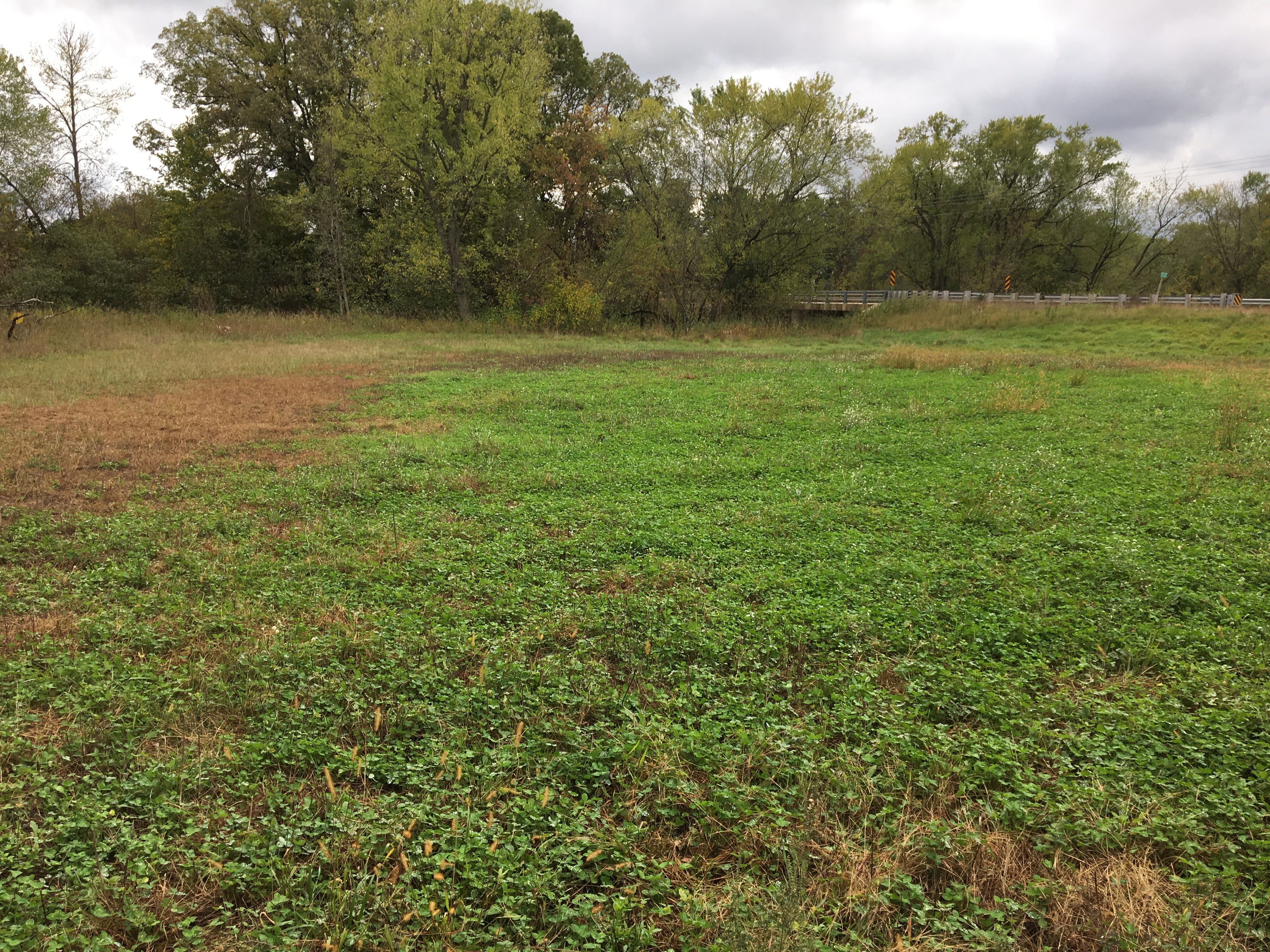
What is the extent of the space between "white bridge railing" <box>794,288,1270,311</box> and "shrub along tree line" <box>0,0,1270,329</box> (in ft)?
13.2

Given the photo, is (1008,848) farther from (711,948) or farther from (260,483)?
(260,483)

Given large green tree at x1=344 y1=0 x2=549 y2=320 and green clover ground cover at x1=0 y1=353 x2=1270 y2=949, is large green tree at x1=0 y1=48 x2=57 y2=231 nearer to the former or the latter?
large green tree at x1=344 y1=0 x2=549 y2=320

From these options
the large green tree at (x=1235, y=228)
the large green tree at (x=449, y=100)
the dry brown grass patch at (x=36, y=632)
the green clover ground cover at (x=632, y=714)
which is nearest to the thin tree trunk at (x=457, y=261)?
the large green tree at (x=449, y=100)

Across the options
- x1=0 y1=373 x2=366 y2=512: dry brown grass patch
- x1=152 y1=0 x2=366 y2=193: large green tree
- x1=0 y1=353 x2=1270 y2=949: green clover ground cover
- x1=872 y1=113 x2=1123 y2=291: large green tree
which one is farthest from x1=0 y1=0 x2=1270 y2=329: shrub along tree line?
x1=0 y1=353 x2=1270 y2=949: green clover ground cover

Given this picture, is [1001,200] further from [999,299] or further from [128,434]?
[128,434]

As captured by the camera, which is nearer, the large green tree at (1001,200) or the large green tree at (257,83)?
the large green tree at (257,83)

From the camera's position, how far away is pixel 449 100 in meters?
31.1

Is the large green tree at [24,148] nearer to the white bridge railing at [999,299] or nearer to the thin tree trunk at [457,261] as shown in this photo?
the thin tree trunk at [457,261]

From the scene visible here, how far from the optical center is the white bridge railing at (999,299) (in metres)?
35.4

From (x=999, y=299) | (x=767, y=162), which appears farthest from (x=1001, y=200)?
(x=767, y=162)

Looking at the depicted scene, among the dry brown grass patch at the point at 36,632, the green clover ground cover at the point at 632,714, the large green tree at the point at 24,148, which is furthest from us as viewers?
the large green tree at the point at 24,148

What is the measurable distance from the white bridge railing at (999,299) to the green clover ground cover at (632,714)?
3636 cm

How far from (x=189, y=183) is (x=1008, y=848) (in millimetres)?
44148

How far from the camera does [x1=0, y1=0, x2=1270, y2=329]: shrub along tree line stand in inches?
1196
